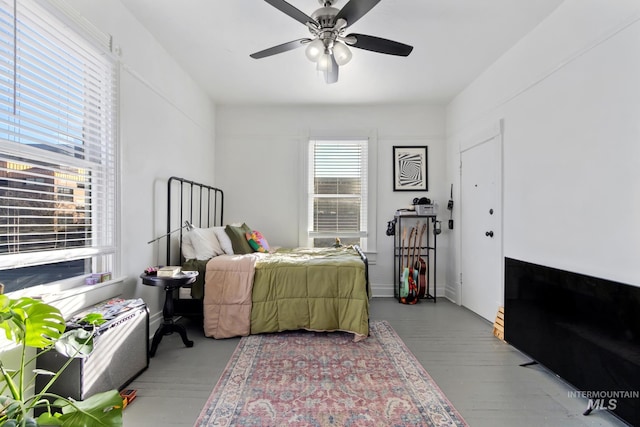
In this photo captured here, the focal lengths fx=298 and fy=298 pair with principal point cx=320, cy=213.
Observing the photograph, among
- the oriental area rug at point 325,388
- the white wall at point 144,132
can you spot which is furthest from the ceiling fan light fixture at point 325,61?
the oriental area rug at point 325,388

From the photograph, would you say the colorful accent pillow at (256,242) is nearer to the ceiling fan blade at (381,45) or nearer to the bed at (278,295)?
the bed at (278,295)

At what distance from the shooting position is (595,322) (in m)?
1.66

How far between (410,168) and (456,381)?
9.57 ft

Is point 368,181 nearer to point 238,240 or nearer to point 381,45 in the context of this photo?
point 238,240

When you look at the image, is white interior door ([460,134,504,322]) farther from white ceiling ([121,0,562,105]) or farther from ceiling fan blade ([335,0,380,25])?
ceiling fan blade ([335,0,380,25])

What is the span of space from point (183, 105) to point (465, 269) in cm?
383

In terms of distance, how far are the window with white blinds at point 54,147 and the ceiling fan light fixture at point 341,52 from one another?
1.62 meters

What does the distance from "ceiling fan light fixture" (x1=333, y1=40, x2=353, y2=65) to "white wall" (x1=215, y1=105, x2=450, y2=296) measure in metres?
2.11

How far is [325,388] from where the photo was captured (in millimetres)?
1927

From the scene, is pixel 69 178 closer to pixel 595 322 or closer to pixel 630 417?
pixel 595 322

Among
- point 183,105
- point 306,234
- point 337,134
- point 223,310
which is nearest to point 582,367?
point 223,310

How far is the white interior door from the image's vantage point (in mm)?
3008

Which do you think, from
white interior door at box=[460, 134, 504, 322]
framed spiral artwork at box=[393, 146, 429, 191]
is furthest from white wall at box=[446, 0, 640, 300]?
framed spiral artwork at box=[393, 146, 429, 191]

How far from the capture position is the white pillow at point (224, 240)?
3168mm
